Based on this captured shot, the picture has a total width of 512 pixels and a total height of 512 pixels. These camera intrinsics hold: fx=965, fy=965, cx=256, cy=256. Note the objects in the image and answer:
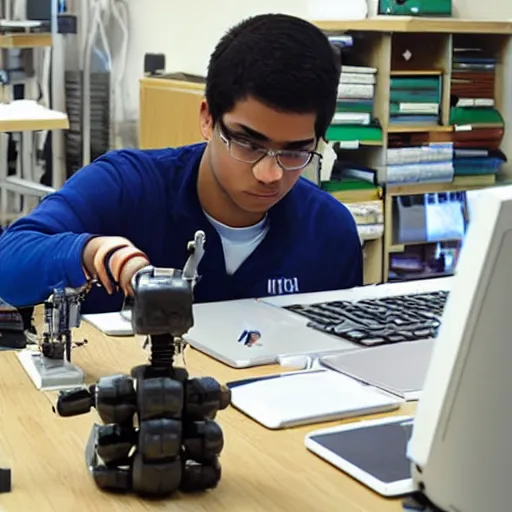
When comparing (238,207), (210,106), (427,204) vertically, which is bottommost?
(427,204)

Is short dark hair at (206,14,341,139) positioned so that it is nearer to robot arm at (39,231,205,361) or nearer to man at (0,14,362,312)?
man at (0,14,362,312)

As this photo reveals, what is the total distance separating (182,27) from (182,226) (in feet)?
8.81

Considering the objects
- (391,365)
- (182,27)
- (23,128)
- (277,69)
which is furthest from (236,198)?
(182,27)

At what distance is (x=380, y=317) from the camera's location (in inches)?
56.9

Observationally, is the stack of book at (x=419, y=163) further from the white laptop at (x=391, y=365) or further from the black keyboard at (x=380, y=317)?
the white laptop at (x=391, y=365)

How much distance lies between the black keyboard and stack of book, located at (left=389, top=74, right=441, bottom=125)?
142 centimetres

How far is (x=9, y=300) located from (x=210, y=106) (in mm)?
464

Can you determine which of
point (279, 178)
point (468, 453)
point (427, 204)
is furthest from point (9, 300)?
point (427, 204)

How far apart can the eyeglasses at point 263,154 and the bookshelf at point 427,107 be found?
136 cm

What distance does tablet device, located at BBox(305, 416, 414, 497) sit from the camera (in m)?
0.89

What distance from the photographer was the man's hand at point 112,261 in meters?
1.03

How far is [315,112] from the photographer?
5.01 feet

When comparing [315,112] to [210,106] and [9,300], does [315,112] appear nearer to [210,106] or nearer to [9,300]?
[210,106]

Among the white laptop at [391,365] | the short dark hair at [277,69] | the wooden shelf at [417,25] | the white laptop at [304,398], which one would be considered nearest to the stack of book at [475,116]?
the wooden shelf at [417,25]
